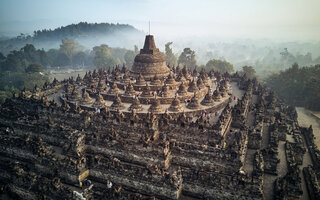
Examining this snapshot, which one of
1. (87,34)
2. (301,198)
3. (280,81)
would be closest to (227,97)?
(301,198)

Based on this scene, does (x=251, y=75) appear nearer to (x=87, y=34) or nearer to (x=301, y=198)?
(x=301, y=198)

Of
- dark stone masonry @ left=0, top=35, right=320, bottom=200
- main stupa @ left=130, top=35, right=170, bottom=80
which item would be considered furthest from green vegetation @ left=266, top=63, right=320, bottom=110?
main stupa @ left=130, top=35, right=170, bottom=80

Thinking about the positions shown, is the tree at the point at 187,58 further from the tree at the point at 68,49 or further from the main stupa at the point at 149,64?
the tree at the point at 68,49

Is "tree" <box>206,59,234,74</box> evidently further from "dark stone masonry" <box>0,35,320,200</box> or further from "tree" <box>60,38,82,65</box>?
"tree" <box>60,38,82,65</box>

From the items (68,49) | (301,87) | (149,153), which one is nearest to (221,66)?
(301,87)

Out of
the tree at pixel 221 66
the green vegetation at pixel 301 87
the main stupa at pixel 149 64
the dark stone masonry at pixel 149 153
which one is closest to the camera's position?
the dark stone masonry at pixel 149 153

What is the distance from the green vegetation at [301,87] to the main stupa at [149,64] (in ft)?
79.7

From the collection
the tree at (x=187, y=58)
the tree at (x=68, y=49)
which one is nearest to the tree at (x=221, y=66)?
the tree at (x=187, y=58)

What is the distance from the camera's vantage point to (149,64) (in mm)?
34125

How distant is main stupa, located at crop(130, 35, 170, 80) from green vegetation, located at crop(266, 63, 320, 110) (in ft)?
79.7

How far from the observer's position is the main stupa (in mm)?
33897

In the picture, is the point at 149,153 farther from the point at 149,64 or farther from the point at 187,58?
the point at 187,58

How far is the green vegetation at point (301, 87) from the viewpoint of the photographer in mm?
37347

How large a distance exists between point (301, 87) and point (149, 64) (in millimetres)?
27828
